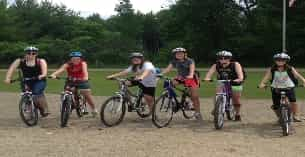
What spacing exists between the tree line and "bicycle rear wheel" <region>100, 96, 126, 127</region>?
139 feet

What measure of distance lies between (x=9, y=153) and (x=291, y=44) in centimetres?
4646

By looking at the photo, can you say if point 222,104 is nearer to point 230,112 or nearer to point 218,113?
point 218,113

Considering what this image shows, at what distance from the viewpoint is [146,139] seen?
31.1 feet

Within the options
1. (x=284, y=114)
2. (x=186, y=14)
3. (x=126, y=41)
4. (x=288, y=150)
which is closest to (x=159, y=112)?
(x=284, y=114)

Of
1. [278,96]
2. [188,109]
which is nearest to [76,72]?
[188,109]

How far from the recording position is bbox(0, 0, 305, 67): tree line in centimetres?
5351

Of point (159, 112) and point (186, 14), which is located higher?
point (186, 14)

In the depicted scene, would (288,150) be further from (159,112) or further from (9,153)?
(9,153)

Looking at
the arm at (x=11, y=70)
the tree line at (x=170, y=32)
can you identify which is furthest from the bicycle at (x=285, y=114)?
the tree line at (x=170, y=32)

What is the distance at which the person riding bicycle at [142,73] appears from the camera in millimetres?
11578

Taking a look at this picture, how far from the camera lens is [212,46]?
2383 inches

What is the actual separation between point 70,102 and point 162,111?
181 cm

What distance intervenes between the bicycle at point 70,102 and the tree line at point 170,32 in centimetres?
4152

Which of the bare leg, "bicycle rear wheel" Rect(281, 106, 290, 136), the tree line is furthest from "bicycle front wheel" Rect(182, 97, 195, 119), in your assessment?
the tree line
